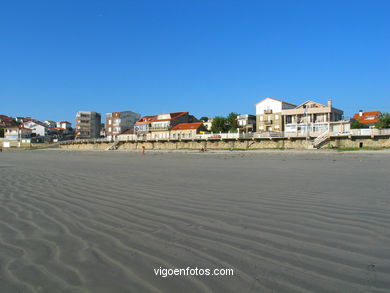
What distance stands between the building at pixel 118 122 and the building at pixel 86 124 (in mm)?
11173

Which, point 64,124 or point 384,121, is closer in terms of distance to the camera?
point 384,121

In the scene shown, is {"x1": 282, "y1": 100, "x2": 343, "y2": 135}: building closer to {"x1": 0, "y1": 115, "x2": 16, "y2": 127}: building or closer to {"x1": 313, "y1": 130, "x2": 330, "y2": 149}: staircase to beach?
{"x1": 313, "y1": 130, "x2": 330, "y2": 149}: staircase to beach

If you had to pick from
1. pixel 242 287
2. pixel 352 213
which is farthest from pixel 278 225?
pixel 242 287

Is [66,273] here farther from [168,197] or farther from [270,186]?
[270,186]

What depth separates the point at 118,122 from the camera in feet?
293

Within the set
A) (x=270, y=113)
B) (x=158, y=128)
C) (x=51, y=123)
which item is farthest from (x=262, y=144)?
(x=51, y=123)

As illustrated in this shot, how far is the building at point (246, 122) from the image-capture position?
246 ft

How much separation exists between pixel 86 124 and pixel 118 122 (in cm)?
1754

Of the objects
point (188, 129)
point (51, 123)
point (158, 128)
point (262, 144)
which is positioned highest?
point (51, 123)

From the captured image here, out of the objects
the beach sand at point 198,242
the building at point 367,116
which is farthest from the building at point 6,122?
the building at point 367,116

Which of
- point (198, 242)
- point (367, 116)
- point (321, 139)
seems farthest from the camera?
point (367, 116)

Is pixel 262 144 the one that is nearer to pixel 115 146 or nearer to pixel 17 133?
pixel 115 146

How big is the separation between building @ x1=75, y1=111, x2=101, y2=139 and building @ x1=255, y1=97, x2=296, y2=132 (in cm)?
6378

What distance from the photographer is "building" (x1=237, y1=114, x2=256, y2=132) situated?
75.1 metres
